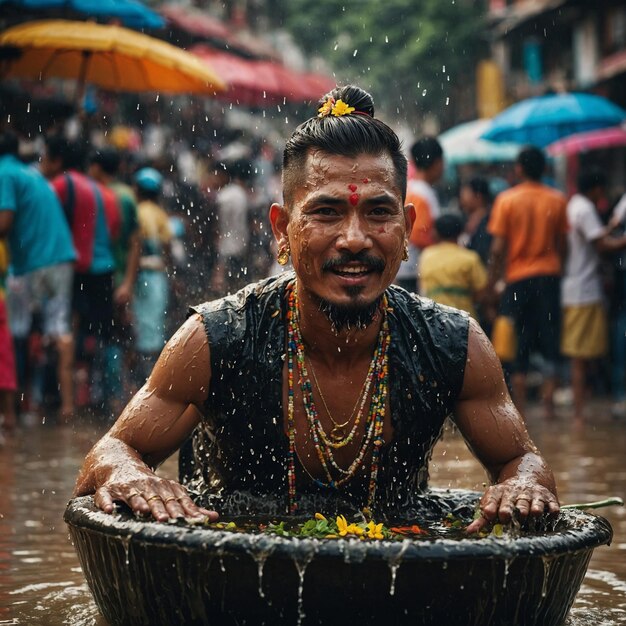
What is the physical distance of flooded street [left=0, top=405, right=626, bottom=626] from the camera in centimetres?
448

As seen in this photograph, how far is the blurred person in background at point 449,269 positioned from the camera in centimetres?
951

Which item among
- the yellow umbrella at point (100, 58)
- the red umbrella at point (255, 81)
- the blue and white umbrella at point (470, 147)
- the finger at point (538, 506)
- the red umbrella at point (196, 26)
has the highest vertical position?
the red umbrella at point (196, 26)

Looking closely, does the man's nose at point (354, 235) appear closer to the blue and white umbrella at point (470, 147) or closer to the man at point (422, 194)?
the man at point (422, 194)

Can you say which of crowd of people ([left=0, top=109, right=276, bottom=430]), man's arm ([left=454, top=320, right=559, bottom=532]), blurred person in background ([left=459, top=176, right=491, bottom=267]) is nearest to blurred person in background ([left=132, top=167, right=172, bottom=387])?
crowd of people ([left=0, top=109, right=276, bottom=430])

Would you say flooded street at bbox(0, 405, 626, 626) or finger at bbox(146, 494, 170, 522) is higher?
finger at bbox(146, 494, 170, 522)

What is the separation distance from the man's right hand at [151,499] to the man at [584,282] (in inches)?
287

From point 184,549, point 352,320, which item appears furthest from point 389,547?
point 352,320

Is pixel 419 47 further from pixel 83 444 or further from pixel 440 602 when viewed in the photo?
pixel 440 602

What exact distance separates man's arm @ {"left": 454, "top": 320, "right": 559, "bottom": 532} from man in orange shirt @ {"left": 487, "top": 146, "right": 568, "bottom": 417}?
5894 mm

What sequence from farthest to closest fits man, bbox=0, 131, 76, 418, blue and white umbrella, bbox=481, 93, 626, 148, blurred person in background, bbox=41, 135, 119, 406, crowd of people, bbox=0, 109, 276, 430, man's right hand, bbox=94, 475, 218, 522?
blue and white umbrella, bbox=481, 93, 626, 148 → blurred person in background, bbox=41, 135, 119, 406 → crowd of people, bbox=0, 109, 276, 430 → man, bbox=0, 131, 76, 418 → man's right hand, bbox=94, 475, 218, 522

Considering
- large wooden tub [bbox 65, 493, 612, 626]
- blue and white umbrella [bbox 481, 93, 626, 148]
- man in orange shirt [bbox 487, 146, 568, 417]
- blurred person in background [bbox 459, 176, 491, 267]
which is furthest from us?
blue and white umbrella [bbox 481, 93, 626, 148]

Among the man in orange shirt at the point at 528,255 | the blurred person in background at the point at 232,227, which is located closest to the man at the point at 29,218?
the blurred person in background at the point at 232,227

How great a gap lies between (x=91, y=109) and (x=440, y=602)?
446 inches

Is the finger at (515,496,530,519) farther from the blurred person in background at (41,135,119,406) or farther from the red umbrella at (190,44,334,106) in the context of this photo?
the red umbrella at (190,44,334,106)
